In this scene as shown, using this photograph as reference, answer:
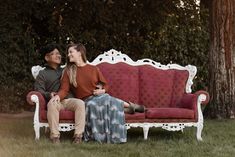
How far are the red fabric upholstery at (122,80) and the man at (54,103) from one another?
70 cm

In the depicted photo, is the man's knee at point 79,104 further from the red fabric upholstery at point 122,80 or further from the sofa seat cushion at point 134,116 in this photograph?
the red fabric upholstery at point 122,80

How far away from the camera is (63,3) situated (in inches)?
461

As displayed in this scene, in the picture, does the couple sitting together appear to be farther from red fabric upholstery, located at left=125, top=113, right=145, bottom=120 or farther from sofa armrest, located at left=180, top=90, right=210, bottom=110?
sofa armrest, located at left=180, top=90, right=210, bottom=110

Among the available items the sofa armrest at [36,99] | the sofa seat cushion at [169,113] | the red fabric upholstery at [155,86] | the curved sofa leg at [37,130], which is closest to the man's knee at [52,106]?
the sofa armrest at [36,99]

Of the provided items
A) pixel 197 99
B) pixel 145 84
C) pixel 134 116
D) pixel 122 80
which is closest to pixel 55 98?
pixel 134 116

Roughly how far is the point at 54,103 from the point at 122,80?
1373mm

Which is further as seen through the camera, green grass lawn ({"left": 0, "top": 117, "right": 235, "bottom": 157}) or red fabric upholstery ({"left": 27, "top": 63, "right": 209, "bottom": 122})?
red fabric upholstery ({"left": 27, "top": 63, "right": 209, "bottom": 122})

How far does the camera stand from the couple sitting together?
6.48 m

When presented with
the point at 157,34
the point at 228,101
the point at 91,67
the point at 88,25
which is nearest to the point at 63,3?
the point at 88,25

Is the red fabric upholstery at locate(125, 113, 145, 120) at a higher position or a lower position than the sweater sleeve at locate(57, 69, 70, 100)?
lower

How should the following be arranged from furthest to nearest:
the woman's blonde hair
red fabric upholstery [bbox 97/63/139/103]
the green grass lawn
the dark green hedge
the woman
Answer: the dark green hedge, red fabric upholstery [bbox 97/63/139/103], the woman's blonde hair, the woman, the green grass lawn

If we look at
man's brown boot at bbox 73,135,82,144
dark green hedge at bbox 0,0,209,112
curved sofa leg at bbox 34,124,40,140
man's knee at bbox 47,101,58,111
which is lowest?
man's brown boot at bbox 73,135,82,144

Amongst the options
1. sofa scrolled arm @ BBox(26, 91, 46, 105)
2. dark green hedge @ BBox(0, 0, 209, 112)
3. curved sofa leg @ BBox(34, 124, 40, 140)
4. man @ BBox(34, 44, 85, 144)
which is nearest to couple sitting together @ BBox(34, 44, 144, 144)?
man @ BBox(34, 44, 85, 144)

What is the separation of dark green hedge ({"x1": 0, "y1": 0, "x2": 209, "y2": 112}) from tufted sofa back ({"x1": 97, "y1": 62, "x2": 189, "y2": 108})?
3901 mm
